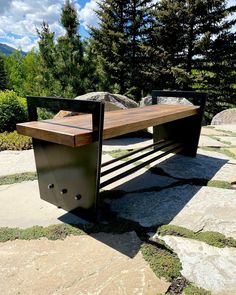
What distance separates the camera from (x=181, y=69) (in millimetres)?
12328

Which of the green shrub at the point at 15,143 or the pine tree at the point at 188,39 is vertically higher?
the pine tree at the point at 188,39

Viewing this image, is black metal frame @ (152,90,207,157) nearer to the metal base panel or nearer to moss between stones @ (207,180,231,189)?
moss between stones @ (207,180,231,189)

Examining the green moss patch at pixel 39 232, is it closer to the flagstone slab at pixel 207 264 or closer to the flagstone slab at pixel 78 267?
the flagstone slab at pixel 78 267

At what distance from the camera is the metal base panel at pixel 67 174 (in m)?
1.72

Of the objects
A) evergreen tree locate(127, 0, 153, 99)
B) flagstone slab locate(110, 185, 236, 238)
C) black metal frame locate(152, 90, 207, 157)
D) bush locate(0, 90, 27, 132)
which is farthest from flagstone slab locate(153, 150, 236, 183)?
evergreen tree locate(127, 0, 153, 99)

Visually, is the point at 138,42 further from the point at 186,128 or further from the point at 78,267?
the point at 78,267

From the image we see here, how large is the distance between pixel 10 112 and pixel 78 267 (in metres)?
4.41

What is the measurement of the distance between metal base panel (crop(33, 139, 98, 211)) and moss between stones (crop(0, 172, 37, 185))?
0.59m

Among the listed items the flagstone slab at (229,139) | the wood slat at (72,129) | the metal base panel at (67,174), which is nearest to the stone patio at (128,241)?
the metal base panel at (67,174)

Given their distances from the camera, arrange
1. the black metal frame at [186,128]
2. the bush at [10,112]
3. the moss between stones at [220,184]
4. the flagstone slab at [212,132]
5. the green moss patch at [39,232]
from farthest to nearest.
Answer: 1. the bush at [10,112]
2. the flagstone slab at [212,132]
3. the black metal frame at [186,128]
4. the moss between stones at [220,184]
5. the green moss patch at [39,232]

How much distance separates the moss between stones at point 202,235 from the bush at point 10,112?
14.0 ft

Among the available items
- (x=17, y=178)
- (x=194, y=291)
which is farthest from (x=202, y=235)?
(x=17, y=178)

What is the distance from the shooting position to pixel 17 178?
2557 mm

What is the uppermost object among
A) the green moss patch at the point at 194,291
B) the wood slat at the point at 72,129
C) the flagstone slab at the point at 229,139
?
the wood slat at the point at 72,129
